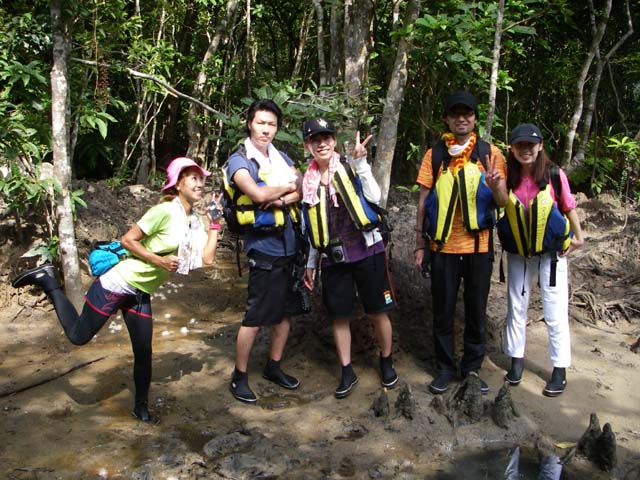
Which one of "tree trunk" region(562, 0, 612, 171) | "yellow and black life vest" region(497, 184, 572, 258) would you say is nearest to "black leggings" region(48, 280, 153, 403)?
"yellow and black life vest" region(497, 184, 572, 258)

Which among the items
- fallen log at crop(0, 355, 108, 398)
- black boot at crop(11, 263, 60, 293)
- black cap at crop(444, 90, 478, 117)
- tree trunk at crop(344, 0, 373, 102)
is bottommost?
fallen log at crop(0, 355, 108, 398)

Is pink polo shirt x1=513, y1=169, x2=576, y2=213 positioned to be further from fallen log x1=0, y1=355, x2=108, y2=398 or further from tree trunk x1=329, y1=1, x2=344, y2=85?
tree trunk x1=329, y1=1, x2=344, y2=85

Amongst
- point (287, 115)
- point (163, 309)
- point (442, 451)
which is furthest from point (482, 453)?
point (163, 309)

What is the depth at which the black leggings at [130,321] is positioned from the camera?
4090 mm

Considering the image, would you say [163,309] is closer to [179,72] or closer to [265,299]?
[265,299]

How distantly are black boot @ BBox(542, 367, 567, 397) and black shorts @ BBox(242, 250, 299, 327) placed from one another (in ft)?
6.72

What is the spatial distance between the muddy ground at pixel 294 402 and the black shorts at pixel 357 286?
639mm

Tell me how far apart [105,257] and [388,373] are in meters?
2.21

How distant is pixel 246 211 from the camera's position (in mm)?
4320

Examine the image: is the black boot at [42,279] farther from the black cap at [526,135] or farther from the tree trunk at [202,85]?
the tree trunk at [202,85]

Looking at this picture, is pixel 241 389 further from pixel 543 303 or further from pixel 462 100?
pixel 462 100

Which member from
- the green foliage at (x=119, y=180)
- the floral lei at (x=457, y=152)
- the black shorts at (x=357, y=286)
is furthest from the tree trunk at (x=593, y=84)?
the green foliage at (x=119, y=180)

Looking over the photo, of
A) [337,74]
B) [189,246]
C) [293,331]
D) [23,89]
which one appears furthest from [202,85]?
[189,246]

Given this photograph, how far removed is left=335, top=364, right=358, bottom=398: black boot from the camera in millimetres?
4598
